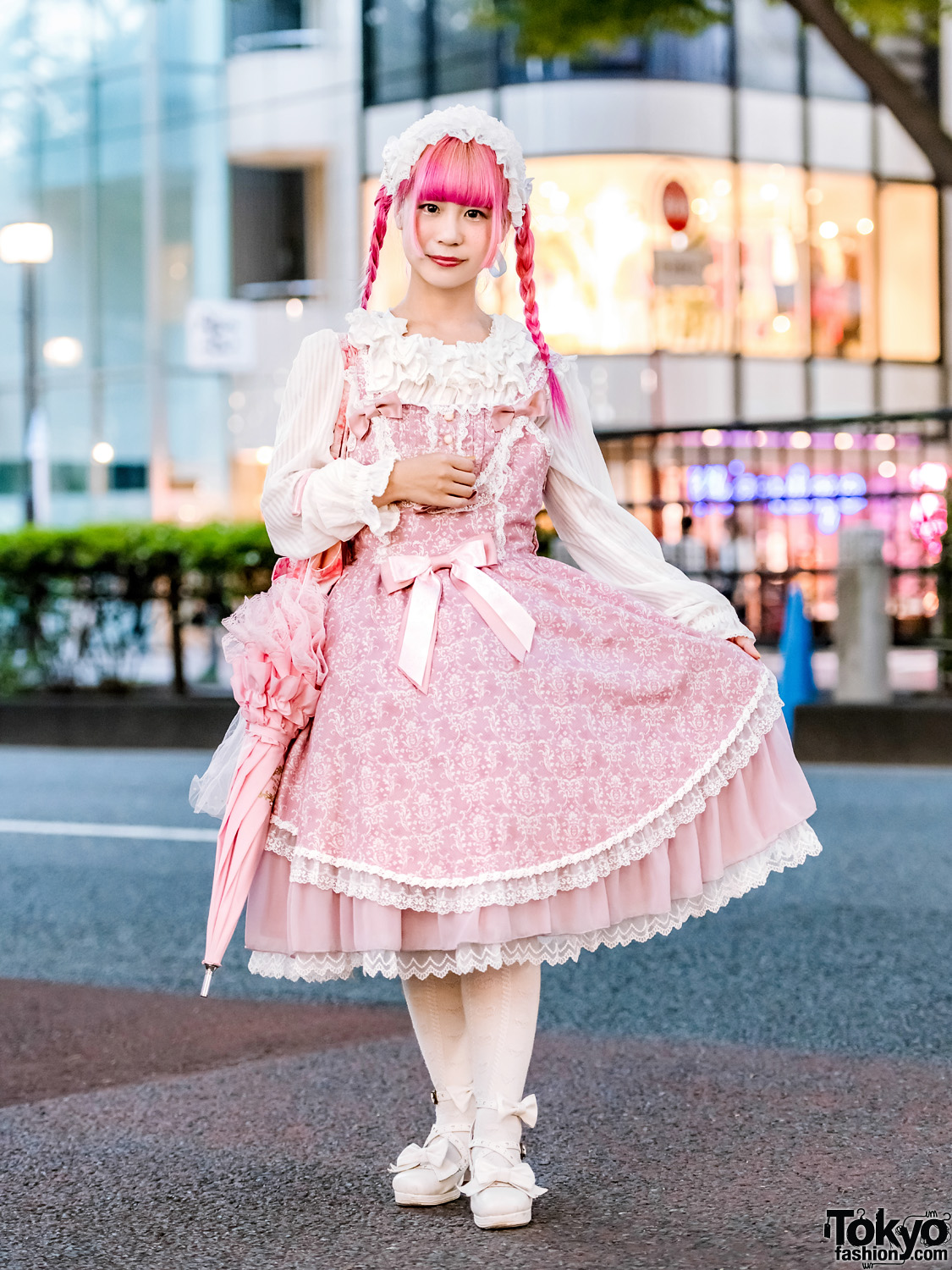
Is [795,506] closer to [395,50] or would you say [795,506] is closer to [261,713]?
[261,713]

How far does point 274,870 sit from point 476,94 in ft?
69.2

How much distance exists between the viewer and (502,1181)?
3.08 meters

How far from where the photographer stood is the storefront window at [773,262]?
74.9 feet

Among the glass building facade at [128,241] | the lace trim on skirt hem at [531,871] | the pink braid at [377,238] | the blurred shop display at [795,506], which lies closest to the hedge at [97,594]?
the blurred shop display at [795,506]

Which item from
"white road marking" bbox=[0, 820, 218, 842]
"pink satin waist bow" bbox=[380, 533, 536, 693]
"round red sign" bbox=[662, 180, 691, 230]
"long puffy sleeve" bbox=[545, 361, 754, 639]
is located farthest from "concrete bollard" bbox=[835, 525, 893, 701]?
"round red sign" bbox=[662, 180, 691, 230]

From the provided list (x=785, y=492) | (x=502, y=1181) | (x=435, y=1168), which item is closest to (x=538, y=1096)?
(x=435, y=1168)

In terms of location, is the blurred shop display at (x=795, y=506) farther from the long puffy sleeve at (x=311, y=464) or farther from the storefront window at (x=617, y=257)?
the storefront window at (x=617, y=257)

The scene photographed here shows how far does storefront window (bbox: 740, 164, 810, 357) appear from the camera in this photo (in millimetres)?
22844

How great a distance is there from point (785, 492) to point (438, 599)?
351 inches

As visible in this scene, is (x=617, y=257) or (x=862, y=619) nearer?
(x=862, y=619)

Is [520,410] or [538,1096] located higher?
[520,410]

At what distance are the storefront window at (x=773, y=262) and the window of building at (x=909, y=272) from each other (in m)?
1.44

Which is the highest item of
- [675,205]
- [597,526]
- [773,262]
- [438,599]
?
[675,205]

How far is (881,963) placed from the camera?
17.4 feet
